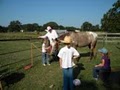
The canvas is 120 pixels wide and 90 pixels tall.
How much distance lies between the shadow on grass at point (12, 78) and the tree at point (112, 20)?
126ft

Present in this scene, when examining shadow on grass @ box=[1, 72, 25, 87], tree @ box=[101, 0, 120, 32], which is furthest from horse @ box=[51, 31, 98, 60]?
tree @ box=[101, 0, 120, 32]

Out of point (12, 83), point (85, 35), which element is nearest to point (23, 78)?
point (12, 83)

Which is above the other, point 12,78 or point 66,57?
point 66,57

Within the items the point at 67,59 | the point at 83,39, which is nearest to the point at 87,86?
the point at 67,59

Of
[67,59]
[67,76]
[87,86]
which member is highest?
[67,59]

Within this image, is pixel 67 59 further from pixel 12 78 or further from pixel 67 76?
pixel 12 78

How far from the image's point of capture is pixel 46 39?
10305 millimetres

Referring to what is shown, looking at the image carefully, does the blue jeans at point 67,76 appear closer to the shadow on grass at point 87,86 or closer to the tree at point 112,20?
the shadow on grass at point 87,86

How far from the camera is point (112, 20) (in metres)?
47.2

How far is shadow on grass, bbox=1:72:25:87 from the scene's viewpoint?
286 inches

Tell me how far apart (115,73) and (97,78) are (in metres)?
1.51

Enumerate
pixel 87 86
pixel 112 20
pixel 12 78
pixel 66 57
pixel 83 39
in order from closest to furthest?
pixel 66 57 < pixel 87 86 < pixel 12 78 < pixel 83 39 < pixel 112 20

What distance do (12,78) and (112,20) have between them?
42304 millimetres

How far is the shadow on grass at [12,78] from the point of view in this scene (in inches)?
286
